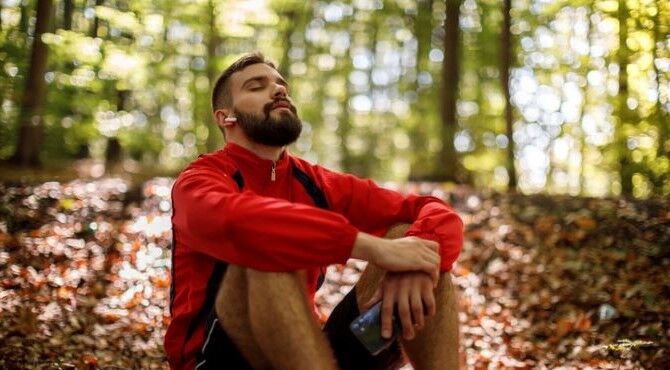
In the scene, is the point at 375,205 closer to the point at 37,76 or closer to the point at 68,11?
the point at 37,76

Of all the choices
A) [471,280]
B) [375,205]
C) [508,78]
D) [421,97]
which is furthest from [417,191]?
[421,97]

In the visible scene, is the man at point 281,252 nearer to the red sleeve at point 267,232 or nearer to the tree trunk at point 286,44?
the red sleeve at point 267,232

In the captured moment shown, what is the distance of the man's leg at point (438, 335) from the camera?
2.52 metres

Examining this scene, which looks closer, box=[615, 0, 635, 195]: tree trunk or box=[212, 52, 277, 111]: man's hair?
box=[212, 52, 277, 111]: man's hair

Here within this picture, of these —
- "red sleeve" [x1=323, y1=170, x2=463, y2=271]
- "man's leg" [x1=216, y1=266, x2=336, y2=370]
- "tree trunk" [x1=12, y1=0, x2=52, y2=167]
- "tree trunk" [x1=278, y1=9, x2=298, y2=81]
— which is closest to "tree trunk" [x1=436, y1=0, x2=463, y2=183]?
"tree trunk" [x1=278, y1=9, x2=298, y2=81]

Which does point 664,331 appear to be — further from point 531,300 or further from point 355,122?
point 355,122

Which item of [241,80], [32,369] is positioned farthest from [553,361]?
[32,369]

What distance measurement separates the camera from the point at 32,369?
3.64m

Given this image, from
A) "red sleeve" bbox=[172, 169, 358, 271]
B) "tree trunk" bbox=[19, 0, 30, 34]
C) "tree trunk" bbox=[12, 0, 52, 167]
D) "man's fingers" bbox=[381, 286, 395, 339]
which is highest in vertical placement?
"tree trunk" bbox=[19, 0, 30, 34]

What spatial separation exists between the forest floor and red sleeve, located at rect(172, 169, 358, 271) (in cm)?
215

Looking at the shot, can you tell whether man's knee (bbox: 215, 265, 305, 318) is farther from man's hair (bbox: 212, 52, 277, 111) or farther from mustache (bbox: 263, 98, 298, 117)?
man's hair (bbox: 212, 52, 277, 111)

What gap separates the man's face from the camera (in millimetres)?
2896

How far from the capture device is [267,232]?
220 centimetres

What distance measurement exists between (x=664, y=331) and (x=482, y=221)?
3.23 meters
